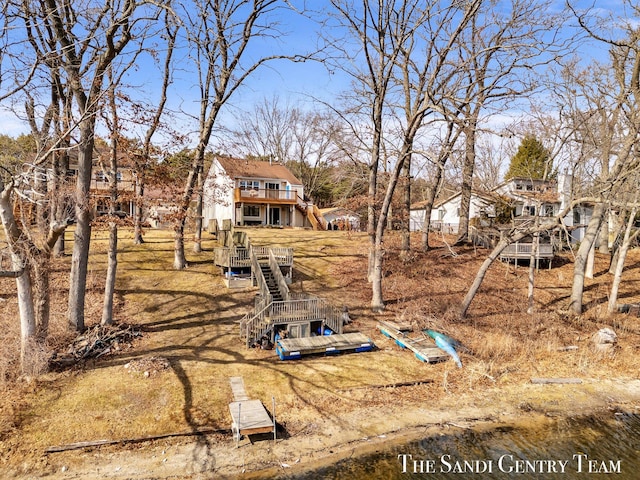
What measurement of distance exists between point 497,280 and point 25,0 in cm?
2546

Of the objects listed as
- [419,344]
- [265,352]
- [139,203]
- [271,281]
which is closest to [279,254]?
[271,281]

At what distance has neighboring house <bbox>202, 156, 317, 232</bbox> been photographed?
39.0 meters

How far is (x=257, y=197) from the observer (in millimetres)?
39500

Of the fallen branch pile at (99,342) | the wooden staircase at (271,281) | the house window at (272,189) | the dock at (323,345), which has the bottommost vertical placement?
the dock at (323,345)

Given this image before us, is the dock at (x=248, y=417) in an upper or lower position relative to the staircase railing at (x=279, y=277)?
lower

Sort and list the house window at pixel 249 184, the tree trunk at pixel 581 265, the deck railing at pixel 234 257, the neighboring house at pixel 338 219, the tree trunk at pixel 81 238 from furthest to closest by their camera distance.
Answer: the neighboring house at pixel 338 219 < the house window at pixel 249 184 < the tree trunk at pixel 581 265 < the deck railing at pixel 234 257 < the tree trunk at pixel 81 238

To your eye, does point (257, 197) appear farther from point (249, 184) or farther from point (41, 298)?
point (41, 298)

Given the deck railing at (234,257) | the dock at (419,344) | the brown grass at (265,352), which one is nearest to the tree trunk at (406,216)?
the brown grass at (265,352)

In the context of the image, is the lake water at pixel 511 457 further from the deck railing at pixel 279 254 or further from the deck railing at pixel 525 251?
the deck railing at pixel 525 251

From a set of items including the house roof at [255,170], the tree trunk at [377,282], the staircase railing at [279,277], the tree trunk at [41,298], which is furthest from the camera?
A: the house roof at [255,170]

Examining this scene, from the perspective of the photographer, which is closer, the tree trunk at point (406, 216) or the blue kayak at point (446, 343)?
the blue kayak at point (446, 343)

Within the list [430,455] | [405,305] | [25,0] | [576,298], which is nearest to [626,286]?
[576,298]

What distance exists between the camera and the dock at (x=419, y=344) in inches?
571

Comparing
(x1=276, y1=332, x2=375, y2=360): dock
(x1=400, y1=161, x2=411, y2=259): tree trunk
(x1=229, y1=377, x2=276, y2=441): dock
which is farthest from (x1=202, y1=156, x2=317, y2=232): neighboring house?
(x1=229, y1=377, x2=276, y2=441): dock
